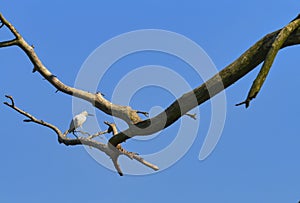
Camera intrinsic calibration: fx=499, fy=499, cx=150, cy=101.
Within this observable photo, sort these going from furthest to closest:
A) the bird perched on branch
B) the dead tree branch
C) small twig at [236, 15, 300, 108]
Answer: the bird perched on branch < the dead tree branch < small twig at [236, 15, 300, 108]

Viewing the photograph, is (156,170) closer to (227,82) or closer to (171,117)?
(171,117)

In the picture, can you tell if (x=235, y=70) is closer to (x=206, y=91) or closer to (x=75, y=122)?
(x=206, y=91)

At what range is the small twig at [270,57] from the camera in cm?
396

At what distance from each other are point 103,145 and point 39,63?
148 cm

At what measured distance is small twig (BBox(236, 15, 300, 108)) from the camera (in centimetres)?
396

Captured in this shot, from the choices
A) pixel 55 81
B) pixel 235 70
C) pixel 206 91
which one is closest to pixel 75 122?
pixel 55 81

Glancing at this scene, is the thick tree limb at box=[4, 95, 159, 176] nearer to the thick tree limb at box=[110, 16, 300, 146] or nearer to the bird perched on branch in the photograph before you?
the bird perched on branch

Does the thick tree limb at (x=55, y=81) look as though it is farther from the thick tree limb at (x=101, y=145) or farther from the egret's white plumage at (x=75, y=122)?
the egret's white plumage at (x=75, y=122)

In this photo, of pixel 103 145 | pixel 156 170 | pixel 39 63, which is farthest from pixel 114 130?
pixel 39 63

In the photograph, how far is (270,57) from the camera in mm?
4246

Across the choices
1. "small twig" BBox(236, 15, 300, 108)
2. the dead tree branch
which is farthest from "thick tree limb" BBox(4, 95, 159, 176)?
"small twig" BBox(236, 15, 300, 108)

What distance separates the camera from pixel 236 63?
479 cm

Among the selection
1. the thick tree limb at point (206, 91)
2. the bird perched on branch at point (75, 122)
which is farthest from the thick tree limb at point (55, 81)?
the bird perched on branch at point (75, 122)

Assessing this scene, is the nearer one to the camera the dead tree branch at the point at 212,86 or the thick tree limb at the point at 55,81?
the dead tree branch at the point at 212,86
